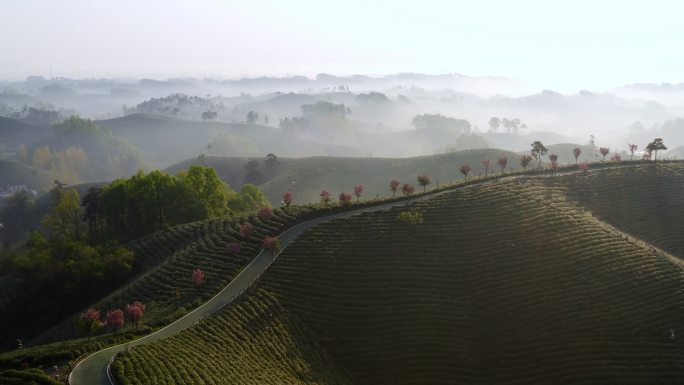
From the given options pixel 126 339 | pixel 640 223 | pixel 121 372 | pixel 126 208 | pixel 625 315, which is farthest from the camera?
pixel 126 208

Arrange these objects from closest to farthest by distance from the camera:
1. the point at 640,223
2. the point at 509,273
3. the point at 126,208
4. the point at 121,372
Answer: the point at 121,372
the point at 509,273
the point at 640,223
the point at 126,208

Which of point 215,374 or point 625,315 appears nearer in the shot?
point 215,374

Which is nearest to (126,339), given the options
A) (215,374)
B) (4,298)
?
(215,374)

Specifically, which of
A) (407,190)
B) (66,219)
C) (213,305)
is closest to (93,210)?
A: (66,219)

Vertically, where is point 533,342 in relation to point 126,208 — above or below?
below

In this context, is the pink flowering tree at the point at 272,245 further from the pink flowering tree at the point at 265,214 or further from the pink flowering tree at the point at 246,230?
the pink flowering tree at the point at 265,214

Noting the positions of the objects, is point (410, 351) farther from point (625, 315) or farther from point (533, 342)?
point (625, 315)

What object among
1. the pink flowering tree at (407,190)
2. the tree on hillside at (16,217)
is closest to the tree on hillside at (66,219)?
the pink flowering tree at (407,190)

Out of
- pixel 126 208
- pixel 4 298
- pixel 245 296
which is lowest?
pixel 4 298
